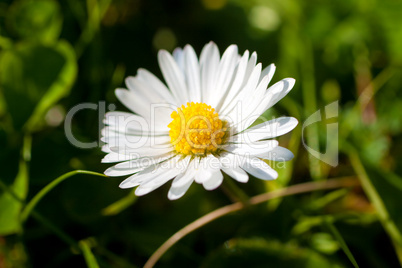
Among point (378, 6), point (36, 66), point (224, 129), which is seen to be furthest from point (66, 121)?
point (378, 6)

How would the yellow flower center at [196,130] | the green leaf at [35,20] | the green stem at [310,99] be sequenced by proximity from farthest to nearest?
the green leaf at [35,20], the green stem at [310,99], the yellow flower center at [196,130]

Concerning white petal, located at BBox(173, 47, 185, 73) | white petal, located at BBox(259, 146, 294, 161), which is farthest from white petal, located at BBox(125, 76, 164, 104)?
white petal, located at BBox(259, 146, 294, 161)

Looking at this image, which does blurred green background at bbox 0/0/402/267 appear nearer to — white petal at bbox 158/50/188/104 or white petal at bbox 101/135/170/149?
white petal at bbox 101/135/170/149

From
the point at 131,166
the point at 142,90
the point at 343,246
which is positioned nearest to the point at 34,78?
the point at 142,90

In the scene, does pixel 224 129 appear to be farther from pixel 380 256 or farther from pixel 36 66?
pixel 36 66

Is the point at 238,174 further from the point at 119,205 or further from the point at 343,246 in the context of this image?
the point at 119,205

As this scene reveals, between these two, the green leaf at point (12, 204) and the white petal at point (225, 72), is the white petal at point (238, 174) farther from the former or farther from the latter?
the green leaf at point (12, 204)

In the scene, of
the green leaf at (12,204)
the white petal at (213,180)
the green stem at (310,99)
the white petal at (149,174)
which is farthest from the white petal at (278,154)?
the green leaf at (12,204)
